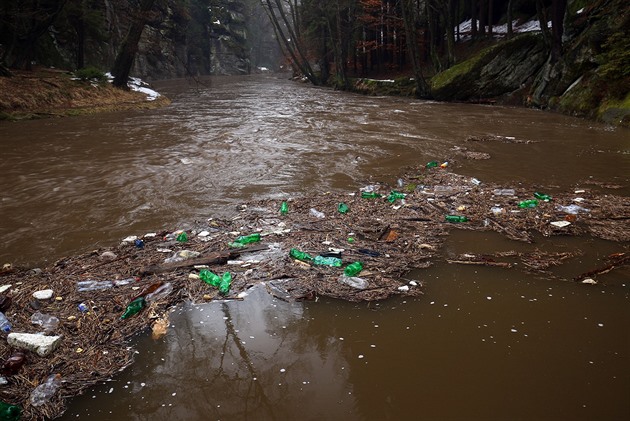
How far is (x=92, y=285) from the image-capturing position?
2930mm

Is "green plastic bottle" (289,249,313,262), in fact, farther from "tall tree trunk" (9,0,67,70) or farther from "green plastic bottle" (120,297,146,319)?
"tall tree trunk" (9,0,67,70)

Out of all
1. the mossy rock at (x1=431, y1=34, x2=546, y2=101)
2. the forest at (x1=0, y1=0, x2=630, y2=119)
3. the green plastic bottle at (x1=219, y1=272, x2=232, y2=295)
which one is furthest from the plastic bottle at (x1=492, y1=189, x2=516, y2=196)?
the mossy rock at (x1=431, y1=34, x2=546, y2=101)

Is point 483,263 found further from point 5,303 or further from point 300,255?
point 5,303

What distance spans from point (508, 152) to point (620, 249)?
4.47m

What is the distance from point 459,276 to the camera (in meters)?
3.05

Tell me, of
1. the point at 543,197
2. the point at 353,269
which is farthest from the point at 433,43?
the point at 353,269

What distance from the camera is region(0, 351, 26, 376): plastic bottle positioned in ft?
6.72

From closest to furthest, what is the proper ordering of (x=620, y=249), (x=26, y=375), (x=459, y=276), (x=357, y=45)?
(x=26, y=375) < (x=459, y=276) < (x=620, y=249) < (x=357, y=45)

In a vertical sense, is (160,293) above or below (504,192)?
below

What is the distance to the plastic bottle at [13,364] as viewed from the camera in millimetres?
2049

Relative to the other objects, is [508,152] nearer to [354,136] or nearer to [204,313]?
[354,136]

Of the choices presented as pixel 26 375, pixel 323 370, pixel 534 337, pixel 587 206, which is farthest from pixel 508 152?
pixel 26 375

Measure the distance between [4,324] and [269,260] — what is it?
1798 millimetres

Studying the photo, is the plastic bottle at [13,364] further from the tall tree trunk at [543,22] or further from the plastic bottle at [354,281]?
the tall tree trunk at [543,22]
